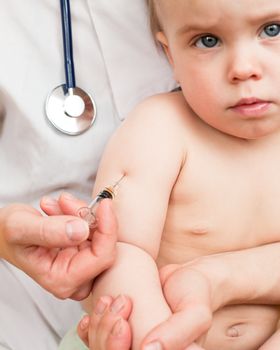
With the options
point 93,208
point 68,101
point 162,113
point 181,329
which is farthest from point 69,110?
point 181,329

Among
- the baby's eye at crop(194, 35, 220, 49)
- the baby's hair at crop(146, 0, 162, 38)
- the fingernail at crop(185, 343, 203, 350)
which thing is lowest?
the fingernail at crop(185, 343, 203, 350)

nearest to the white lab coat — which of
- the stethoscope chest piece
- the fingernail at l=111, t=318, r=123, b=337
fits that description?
the stethoscope chest piece

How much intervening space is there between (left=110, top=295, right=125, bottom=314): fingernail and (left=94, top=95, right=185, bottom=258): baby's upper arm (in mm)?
115

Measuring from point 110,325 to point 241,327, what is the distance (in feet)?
0.89

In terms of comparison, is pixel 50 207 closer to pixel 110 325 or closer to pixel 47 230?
pixel 47 230

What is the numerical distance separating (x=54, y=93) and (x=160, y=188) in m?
0.31

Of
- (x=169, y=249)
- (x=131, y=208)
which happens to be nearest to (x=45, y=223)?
(x=131, y=208)

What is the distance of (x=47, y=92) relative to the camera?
142cm

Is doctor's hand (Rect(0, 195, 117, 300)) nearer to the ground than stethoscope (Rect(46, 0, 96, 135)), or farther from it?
nearer to the ground

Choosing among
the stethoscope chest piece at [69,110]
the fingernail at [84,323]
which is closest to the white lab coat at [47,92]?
the stethoscope chest piece at [69,110]

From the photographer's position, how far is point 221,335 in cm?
124

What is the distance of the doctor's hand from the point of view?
1057 millimetres

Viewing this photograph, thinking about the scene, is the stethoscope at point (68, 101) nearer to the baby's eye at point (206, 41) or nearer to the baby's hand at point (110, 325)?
the baby's eye at point (206, 41)

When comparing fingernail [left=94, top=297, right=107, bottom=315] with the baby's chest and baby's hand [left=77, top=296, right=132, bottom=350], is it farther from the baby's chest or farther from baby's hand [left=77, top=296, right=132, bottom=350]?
the baby's chest
